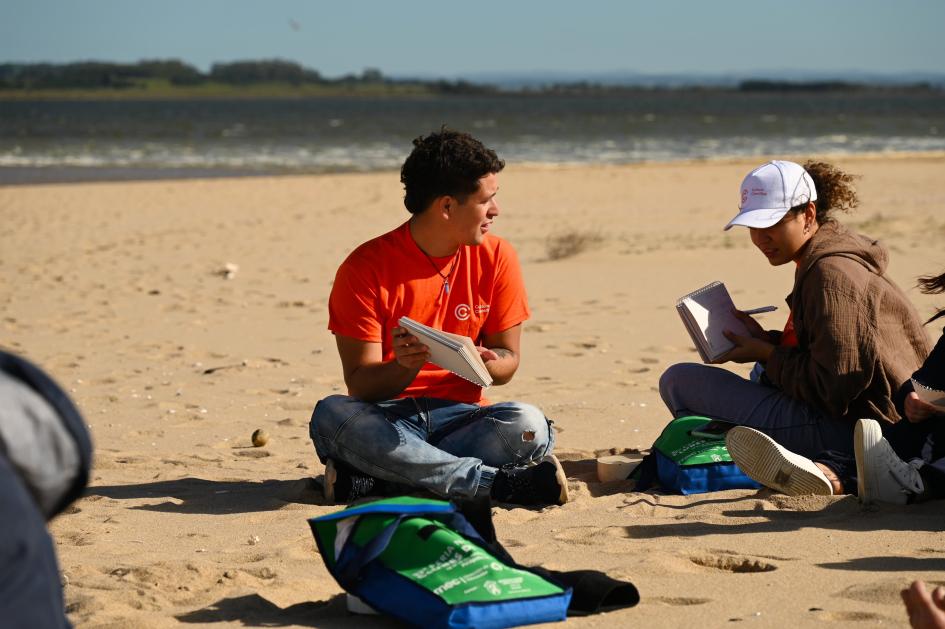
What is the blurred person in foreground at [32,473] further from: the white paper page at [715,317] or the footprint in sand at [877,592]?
the white paper page at [715,317]

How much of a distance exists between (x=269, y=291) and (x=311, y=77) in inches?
5632

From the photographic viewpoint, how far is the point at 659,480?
4.33m

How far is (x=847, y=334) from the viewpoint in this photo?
3.91 metres

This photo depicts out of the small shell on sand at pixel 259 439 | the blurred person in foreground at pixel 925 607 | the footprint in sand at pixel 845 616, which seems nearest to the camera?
the blurred person in foreground at pixel 925 607

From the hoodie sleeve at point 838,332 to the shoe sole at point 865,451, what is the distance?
21cm

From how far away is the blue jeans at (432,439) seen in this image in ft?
13.5

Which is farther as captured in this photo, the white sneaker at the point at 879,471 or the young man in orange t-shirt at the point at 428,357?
the young man in orange t-shirt at the point at 428,357

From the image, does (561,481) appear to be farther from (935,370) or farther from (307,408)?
(307,408)

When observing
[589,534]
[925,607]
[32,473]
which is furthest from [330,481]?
[32,473]

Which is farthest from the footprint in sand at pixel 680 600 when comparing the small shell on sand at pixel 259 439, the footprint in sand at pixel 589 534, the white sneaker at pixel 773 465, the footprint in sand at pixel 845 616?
the small shell on sand at pixel 259 439

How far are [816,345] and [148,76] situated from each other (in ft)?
476

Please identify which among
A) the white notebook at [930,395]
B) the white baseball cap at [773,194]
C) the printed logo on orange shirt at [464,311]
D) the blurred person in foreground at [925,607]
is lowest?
the blurred person in foreground at [925,607]

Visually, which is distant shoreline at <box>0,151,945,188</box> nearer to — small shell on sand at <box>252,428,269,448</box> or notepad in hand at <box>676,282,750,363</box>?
small shell on sand at <box>252,428,269,448</box>

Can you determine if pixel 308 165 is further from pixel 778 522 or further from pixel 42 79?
pixel 42 79
